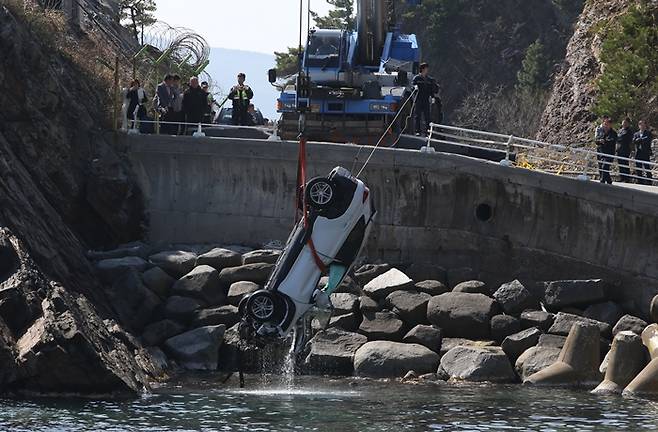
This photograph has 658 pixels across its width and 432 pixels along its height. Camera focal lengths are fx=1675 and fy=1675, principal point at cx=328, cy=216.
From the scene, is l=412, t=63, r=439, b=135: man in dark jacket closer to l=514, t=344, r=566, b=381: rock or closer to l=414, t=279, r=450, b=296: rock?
l=414, t=279, r=450, b=296: rock

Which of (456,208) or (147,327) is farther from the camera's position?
(456,208)

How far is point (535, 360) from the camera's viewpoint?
29734 mm

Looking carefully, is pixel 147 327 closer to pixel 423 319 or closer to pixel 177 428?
pixel 423 319

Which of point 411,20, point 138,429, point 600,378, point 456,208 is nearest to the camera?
point 138,429

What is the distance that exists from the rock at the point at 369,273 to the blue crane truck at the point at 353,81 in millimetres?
4814

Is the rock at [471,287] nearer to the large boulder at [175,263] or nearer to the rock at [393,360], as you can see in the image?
the rock at [393,360]

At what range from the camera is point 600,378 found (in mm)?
→ 29359

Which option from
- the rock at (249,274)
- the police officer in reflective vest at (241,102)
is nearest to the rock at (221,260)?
the rock at (249,274)

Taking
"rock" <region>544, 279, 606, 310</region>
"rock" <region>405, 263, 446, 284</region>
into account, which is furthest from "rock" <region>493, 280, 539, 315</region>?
"rock" <region>405, 263, 446, 284</region>

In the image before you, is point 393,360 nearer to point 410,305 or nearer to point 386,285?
point 410,305

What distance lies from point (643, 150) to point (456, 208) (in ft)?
14.1

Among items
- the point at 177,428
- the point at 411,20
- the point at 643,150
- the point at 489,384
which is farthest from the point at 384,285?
the point at 411,20

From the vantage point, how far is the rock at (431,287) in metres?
32.6

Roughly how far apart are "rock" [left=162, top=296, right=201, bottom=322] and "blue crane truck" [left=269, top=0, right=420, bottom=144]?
646 centimetres
